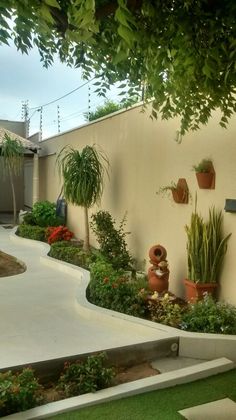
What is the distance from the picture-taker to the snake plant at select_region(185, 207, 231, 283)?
4.06 m

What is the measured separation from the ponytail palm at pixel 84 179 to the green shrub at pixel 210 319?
3.63m

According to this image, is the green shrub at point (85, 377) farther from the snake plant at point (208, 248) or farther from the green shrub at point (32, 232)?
the green shrub at point (32, 232)

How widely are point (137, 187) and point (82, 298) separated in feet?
7.56

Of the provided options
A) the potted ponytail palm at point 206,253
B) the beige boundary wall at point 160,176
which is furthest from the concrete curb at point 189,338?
the beige boundary wall at point 160,176

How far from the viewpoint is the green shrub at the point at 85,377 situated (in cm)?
263

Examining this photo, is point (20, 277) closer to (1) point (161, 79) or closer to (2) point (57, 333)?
(2) point (57, 333)

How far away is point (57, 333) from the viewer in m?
3.54

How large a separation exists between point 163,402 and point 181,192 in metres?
2.68

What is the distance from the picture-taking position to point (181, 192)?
15.5 feet

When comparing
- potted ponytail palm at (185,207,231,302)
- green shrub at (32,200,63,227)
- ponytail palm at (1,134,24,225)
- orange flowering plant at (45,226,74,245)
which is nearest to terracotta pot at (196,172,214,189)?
potted ponytail palm at (185,207,231,302)

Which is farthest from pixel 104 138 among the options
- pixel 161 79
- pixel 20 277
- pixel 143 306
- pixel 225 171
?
pixel 161 79

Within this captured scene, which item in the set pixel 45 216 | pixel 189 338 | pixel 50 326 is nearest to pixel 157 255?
pixel 189 338

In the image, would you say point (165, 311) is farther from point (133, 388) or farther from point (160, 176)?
point (160, 176)

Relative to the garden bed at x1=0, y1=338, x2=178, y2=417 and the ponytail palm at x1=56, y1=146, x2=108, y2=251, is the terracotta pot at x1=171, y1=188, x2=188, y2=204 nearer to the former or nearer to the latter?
the garden bed at x1=0, y1=338, x2=178, y2=417
